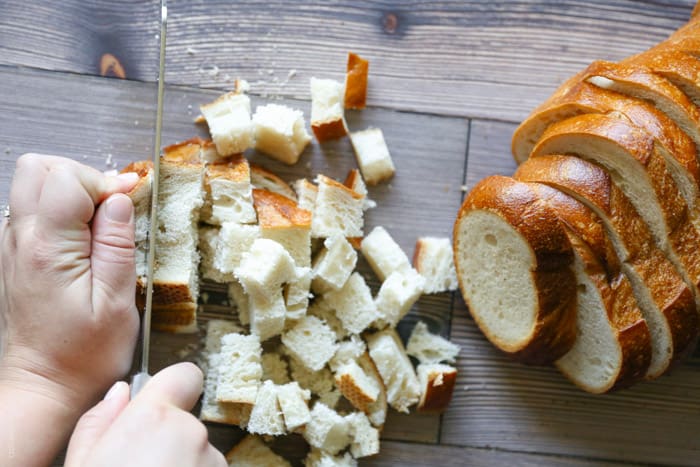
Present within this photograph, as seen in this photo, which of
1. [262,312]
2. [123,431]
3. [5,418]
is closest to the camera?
[123,431]

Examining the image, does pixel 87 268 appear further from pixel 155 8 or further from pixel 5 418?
pixel 155 8

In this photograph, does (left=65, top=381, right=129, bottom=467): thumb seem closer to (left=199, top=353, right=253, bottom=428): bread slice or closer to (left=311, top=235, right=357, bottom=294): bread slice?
(left=199, top=353, right=253, bottom=428): bread slice

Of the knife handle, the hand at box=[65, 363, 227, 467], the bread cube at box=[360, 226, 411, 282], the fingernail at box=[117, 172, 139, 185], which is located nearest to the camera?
the hand at box=[65, 363, 227, 467]

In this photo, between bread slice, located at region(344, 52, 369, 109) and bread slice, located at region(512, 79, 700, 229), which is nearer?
bread slice, located at region(512, 79, 700, 229)

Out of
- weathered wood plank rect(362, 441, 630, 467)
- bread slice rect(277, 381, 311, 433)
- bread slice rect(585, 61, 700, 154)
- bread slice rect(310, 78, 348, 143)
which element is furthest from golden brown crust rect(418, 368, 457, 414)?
bread slice rect(585, 61, 700, 154)

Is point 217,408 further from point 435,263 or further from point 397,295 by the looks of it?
point 435,263

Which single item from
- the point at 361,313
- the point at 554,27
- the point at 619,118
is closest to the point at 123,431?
the point at 361,313
